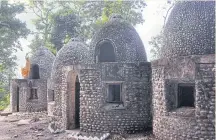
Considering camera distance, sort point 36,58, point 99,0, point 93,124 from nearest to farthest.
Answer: point 93,124, point 36,58, point 99,0

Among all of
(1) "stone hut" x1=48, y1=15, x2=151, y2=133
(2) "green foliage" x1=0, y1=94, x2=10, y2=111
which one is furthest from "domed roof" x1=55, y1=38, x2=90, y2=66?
(2) "green foliage" x1=0, y1=94, x2=10, y2=111

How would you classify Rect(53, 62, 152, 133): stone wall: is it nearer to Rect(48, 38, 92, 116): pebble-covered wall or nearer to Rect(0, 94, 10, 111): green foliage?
Rect(48, 38, 92, 116): pebble-covered wall

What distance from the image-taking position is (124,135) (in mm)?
10883

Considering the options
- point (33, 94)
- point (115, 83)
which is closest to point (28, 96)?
point (33, 94)

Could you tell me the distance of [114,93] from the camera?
38.7 feet

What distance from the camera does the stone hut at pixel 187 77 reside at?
7.82 meters

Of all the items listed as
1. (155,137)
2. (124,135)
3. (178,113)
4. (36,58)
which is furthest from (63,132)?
(36,58)

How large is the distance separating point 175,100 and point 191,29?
2.64 m

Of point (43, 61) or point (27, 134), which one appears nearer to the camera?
point (27, 134)

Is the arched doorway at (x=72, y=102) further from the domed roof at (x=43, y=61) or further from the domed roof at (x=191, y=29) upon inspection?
the domed roof at (x=43, y=61)

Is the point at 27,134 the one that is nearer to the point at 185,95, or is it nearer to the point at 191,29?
the point at 185,95

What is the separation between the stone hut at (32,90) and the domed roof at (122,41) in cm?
955

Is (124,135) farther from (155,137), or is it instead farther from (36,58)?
(36,58)

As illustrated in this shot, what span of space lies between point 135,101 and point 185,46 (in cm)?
328
